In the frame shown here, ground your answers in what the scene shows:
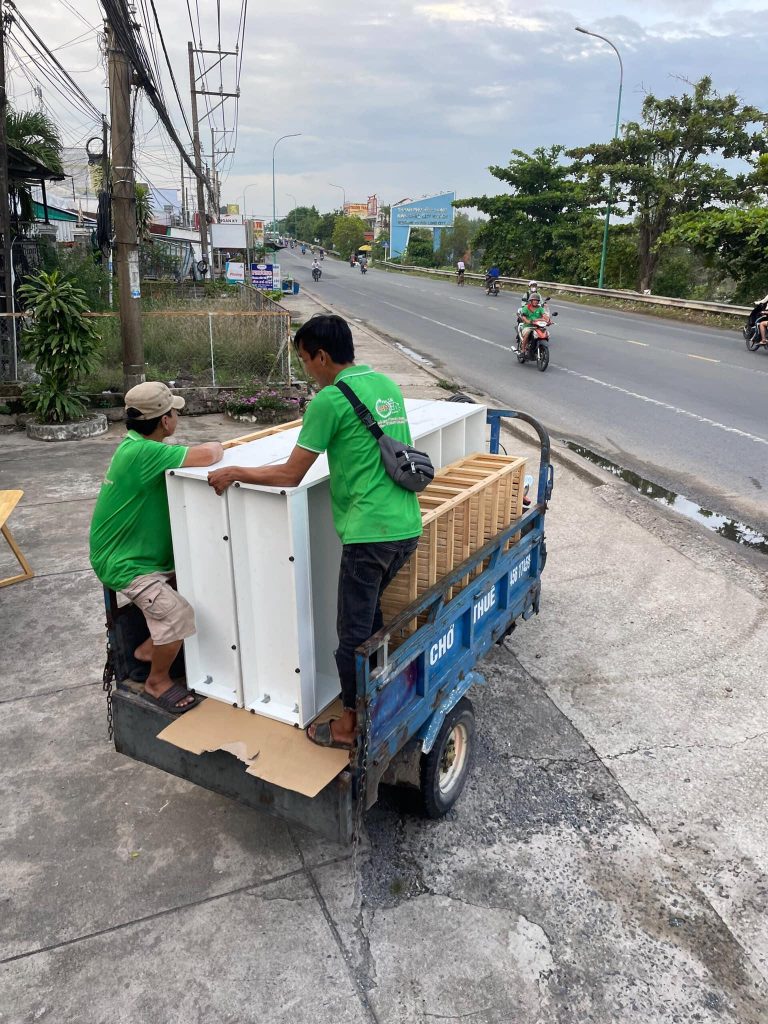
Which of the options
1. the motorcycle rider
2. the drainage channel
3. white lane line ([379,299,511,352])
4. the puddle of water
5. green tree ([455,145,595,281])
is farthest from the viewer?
green tree ([455,145,595,281])

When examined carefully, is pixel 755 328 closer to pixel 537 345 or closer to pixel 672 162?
pixel 537 345

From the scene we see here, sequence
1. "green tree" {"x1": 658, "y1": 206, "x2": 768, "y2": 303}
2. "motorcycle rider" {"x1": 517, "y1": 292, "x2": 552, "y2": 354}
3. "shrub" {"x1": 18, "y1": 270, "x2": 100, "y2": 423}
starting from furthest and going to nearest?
"green tree" {"x1": 658, "y1": 206, "x2": 768, "y2": 303}, "motorcycle rider" {"x1": 517, "y1": 292, "x2": 552, "y2": 354}, "shrub" {"x1": 18, "y1": 270, "x2": 100, "y2": 423}

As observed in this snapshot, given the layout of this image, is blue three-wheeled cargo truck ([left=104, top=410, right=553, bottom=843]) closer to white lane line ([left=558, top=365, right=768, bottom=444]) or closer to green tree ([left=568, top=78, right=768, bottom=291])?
white lane line ([left=558, top=365, right=768, bottom=444])

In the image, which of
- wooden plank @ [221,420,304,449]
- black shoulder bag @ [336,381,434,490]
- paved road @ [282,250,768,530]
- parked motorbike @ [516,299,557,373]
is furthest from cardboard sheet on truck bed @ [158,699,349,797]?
parked motorbike @ [516,299,557,373]

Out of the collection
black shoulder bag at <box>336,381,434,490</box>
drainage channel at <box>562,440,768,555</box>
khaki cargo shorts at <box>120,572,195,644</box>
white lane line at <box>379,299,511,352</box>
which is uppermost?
black shoulder bag at <box>336,381,434,490</box>

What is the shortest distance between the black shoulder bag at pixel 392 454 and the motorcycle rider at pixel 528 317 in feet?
46.0

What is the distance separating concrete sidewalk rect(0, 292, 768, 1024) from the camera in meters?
2.64

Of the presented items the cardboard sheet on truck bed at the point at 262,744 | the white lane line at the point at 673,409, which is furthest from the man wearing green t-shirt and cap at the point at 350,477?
the white lane line at the point at 673,409

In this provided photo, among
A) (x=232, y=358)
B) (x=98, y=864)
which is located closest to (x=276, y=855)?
(x=98, y=864)

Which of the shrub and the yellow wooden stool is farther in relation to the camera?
the shrub

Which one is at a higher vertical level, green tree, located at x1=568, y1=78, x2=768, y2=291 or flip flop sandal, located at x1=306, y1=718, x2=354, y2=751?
green tree, located at x1=568, y1=78, x2=768, y2=291

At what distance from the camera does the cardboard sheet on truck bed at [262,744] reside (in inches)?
112

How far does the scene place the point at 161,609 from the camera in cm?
321

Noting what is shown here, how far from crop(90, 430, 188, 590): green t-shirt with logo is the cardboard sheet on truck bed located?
683 millimetres
